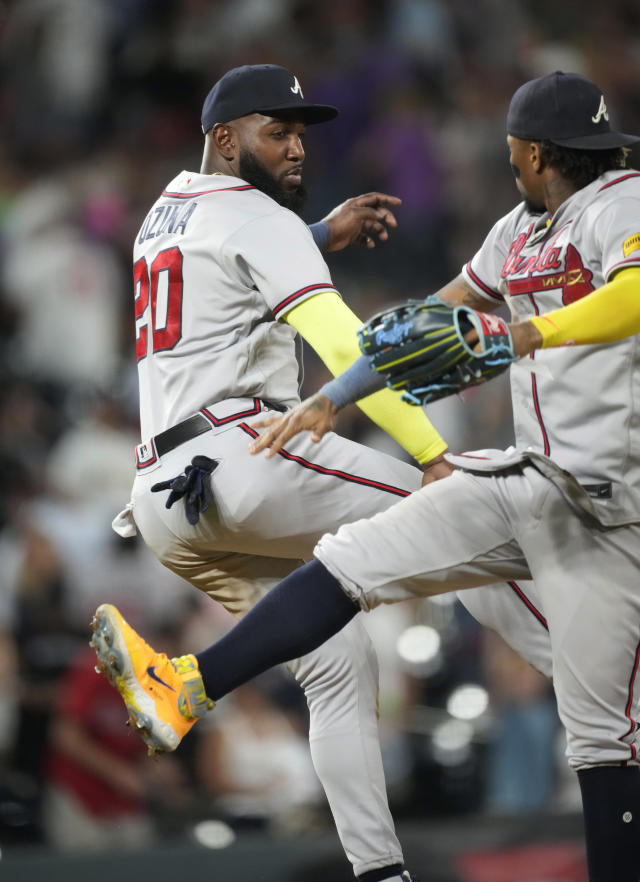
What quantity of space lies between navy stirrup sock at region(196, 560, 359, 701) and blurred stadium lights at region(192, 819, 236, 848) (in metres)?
1.62

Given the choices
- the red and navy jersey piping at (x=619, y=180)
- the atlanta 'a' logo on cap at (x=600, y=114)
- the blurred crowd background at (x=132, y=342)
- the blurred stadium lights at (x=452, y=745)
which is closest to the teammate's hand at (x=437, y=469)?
the red and navy jersey piping at (x=619, y=180)

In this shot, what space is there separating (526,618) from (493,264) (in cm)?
85

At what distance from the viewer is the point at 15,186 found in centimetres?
734

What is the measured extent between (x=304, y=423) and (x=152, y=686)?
0.62 m

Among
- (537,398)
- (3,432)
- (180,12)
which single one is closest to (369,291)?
(3,432)

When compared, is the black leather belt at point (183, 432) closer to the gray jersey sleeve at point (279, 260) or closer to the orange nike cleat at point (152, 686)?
the gray jersey sleeve at point (279, 260)

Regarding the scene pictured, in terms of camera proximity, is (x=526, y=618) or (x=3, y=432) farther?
(x=3, y=432)

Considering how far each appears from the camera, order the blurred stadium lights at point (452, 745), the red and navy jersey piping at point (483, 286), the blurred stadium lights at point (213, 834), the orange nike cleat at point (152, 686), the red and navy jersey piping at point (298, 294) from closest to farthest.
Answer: the orange nike cleat at point (152, 686) < the red and navy jersey piping at point (298, 294) < the red and navy jersey piping at point (483, 286) < the blurred stadium lights at point (213, 834) < the blurred stadium lights at point (452, 745)

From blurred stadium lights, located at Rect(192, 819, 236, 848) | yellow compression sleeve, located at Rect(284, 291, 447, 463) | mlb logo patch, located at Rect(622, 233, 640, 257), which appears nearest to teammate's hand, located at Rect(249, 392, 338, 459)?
yellow compression sleeve, located at Rect(284, 291, 447, 463)

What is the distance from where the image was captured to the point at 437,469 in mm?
2959

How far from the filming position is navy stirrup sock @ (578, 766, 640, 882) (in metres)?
2.67

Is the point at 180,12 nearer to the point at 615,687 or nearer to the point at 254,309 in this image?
the point at 254,309

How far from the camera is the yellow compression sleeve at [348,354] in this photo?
283cm

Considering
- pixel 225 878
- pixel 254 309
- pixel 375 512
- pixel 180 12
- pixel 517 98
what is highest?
pixel 180 12
